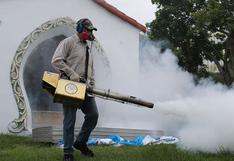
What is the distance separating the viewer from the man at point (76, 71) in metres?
7.49

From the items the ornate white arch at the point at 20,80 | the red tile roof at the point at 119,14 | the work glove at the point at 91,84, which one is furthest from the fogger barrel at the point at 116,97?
the red tile roof at the point at 119,14

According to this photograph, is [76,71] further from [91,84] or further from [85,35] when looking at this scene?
[85,35]

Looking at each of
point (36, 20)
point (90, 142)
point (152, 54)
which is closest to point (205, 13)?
point (152, 54)

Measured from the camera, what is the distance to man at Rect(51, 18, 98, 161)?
7.49 m

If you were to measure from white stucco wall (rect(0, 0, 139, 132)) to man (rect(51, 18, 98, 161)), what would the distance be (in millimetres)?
4849

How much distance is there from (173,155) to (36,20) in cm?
643

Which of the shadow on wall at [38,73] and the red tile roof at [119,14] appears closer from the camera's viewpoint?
the red tile roof at [119,14]

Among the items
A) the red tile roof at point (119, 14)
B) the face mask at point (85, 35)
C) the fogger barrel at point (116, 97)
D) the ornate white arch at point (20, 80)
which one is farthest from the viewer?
the red tile roof at point (119, 14)

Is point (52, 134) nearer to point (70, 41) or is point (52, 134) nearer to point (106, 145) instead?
point (106, 145)

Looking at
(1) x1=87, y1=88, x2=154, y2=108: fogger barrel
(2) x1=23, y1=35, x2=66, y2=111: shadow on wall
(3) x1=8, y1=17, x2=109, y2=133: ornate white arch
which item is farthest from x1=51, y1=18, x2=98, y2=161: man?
(2) x1=23, y1=35, x2=66, y2=111: shadow on wall

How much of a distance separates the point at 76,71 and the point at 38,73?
23.6 ft

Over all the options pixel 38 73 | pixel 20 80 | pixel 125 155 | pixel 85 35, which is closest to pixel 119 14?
pixel 38 73

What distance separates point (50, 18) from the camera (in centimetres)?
1323

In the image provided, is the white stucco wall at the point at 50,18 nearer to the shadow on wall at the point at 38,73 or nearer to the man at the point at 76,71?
the shadow on wall at the point at 38,73
